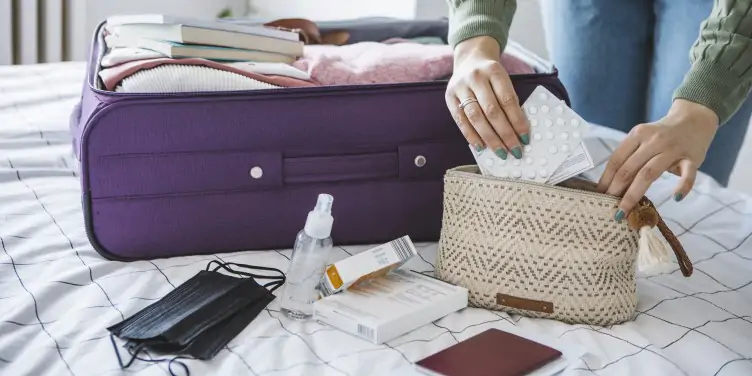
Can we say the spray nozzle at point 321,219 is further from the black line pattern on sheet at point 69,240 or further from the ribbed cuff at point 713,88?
the ribbed cuff at point 713,88

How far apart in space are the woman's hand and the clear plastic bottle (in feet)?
1.05

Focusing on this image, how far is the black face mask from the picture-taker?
0.92 metres

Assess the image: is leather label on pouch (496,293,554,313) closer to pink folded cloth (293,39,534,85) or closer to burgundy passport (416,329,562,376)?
burgundy passport (416,329,562,376)

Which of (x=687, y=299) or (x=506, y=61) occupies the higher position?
(x=506, y=61)

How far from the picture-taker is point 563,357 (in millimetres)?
942

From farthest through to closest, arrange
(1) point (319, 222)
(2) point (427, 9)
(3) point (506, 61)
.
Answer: (2) point (427, 9), (3) point (506, 61), (1) point (319, 222)

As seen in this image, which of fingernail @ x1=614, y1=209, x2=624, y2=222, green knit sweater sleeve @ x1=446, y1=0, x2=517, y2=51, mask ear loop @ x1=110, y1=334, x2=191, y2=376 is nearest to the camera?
mask ear loop @ x1=110, y1=334, x2=191, y2=376

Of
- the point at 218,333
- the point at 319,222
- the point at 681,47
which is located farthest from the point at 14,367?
the point at 681,47

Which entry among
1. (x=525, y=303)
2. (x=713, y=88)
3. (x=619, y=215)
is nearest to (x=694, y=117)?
(x=713, y=88)

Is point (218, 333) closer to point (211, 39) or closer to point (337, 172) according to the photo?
point (337, 172)

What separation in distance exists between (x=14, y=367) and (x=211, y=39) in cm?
59

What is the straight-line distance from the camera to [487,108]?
1072 millimetres

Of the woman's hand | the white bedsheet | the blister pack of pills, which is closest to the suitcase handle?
the white bedsheet

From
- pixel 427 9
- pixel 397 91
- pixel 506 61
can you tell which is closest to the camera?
pixel 397 91
